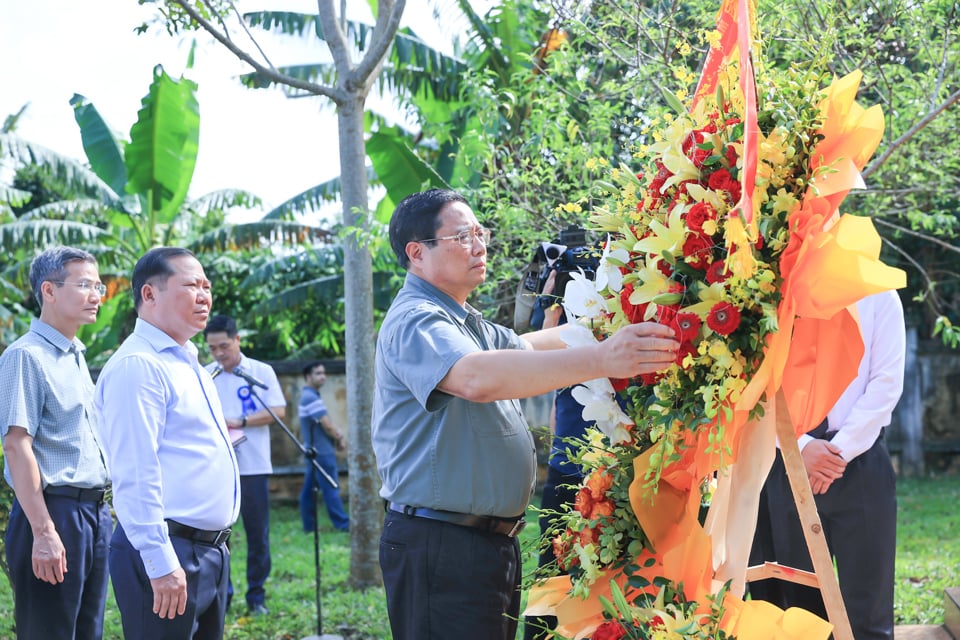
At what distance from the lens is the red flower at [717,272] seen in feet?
7.20

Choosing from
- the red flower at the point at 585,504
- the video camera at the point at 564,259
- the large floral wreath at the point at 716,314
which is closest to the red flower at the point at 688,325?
the large floral wreath at the point at 716,314

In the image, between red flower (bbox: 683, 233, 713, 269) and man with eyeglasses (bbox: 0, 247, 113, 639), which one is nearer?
red flower (bbox: 683, 233, 713, 269)

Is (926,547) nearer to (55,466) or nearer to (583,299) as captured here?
(583,299)

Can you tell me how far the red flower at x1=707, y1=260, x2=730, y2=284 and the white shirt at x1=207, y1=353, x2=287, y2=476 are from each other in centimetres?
513

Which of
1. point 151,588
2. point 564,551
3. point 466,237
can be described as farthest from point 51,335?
point 564,551

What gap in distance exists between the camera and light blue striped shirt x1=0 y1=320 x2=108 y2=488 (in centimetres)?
400

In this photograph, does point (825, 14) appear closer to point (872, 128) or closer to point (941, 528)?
point (872, 128)

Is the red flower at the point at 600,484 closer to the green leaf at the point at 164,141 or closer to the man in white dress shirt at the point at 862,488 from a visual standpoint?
the man in white dress shirt at the point at 862,488

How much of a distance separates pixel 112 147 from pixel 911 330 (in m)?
10.2

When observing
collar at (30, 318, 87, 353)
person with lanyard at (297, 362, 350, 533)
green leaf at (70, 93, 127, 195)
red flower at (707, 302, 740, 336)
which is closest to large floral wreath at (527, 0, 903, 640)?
red flower at (707, 302, 740, 336)

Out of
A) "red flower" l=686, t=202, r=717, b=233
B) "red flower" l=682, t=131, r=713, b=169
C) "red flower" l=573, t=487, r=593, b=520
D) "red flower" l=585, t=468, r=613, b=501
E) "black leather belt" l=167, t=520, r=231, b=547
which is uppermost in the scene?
"red flower" l=682, t=131, r=713, b=169

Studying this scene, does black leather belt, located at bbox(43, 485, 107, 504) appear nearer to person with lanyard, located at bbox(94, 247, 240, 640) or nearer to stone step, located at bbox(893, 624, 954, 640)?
person with lanyard, located at bbox(94, 247, 240, 640)

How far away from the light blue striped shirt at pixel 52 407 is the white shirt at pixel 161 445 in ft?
2.61

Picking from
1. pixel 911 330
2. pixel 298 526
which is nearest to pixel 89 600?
pixel 298 526
